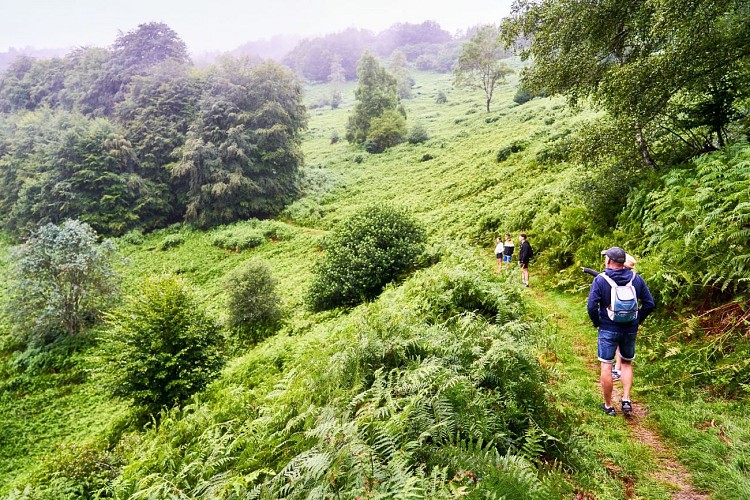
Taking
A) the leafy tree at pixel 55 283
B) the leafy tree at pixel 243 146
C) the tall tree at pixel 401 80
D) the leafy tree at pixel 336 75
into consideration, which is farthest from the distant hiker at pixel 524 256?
the leafy tree at pixel 336 75

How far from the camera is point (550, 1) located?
10.9 meters

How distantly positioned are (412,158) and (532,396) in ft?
115

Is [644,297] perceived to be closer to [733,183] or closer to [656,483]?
[656,483]

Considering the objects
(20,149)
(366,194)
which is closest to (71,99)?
(20,149)

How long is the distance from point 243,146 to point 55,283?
2129 centimetres

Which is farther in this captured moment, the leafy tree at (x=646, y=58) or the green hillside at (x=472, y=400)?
the leafy tree at (x=646, y=58)

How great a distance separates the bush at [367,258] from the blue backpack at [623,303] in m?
8.98

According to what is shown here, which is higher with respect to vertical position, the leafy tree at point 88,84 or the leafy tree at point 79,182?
the leafy tree at point 88,84

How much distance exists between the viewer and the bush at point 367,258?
45.2 ft

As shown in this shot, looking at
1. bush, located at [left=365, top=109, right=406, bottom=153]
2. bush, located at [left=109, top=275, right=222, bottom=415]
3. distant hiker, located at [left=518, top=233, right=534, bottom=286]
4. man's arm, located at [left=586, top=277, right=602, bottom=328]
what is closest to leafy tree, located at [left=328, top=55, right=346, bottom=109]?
bush, located at [left=365, top=109, right=406, bottom=153]

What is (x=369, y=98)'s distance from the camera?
49031mm

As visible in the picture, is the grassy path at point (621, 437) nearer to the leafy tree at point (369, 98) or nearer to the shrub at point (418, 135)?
the shrub at point (418, 135)

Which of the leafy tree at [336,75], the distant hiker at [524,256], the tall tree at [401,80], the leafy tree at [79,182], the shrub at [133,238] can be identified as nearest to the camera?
the distant hiker at [524,256]

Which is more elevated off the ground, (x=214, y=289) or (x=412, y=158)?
(x=412, y=158)
